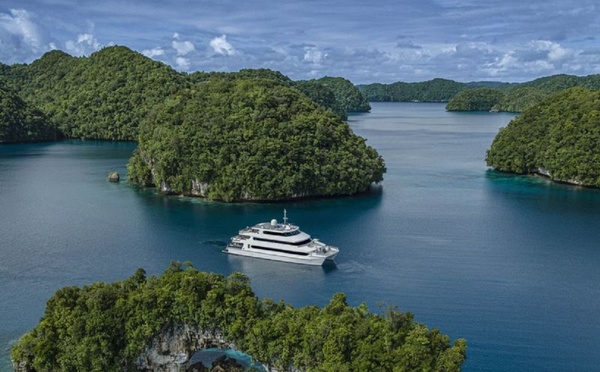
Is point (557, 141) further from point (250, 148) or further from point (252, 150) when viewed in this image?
point (250, 148)

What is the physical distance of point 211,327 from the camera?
94.3 ft

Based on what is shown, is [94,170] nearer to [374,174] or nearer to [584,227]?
[374,174]

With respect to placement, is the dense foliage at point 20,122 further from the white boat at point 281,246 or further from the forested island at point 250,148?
the white boat at point 281,246

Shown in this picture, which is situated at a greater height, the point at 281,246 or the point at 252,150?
the point at 252,150

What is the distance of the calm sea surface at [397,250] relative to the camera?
37.3 meters

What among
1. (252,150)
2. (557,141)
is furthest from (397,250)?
(557,141)

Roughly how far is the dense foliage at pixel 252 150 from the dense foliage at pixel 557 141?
23753 millimetres

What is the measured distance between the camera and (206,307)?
28.2m

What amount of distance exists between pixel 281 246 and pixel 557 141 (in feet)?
170

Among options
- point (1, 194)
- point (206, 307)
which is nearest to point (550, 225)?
point (206, 307)

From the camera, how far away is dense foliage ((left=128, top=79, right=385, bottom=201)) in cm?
6875

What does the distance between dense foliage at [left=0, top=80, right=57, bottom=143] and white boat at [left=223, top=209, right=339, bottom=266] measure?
9464cm

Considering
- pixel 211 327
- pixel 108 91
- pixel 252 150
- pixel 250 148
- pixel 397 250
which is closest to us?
pixel 211 327

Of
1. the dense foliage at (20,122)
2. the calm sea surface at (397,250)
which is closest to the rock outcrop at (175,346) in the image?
the calm sea surface at (397,250)
